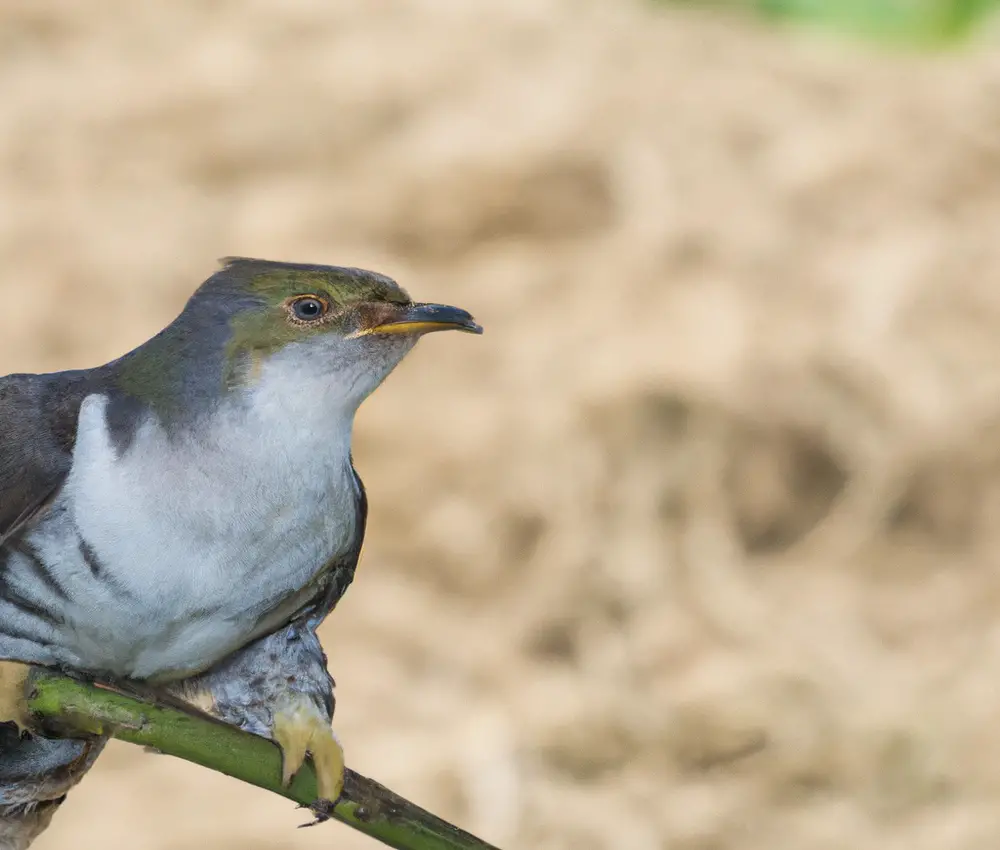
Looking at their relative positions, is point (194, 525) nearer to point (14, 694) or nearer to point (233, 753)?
point (14, 694)

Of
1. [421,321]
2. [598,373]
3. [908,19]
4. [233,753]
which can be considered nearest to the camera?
[233,753]

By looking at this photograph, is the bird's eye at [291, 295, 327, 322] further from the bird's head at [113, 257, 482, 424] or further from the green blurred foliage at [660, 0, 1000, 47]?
the green blurred foliage at [660, 0, 1000, 47]

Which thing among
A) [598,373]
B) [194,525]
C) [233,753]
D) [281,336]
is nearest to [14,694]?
[194,525]

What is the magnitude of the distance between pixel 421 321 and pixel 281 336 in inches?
7.5

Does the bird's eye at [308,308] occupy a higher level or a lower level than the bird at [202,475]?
higher

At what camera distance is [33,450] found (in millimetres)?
2107

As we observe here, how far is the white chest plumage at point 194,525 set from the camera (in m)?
2.05

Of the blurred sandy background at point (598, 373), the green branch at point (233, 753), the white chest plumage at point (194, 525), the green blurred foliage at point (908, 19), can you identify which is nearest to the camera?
the green branch at point (233, 753)

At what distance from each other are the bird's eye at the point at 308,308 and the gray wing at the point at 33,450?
1.03 ft

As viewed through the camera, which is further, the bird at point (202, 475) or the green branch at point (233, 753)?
the bird at point (202, 475)

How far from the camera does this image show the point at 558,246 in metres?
7.61

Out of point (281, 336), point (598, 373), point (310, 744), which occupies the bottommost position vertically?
point (310, 744)

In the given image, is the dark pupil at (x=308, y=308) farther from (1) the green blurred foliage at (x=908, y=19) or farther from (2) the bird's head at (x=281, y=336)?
(1) the green blurred foliage at (x=908, y=19)

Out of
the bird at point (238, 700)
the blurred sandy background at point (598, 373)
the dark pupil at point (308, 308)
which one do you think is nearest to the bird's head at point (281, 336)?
the dark pupil at point (308, 308)
